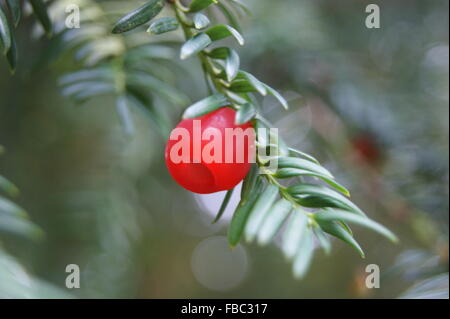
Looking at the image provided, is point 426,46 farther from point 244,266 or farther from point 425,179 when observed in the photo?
point 244,266

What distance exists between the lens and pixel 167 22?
61 centimetres

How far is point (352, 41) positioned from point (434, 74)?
32cm

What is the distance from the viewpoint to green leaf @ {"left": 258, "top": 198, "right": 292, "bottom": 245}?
48 cm

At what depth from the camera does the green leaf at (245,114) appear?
0.53m

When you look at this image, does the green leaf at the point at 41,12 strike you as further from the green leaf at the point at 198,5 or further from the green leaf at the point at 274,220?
the green leaf at the point at 274,220

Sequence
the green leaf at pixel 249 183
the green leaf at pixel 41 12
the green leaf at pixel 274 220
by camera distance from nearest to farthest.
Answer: the green leaf at pixel 274 220 < the green leaf at pixel 249 183 < the green leaf at pixel 41 12

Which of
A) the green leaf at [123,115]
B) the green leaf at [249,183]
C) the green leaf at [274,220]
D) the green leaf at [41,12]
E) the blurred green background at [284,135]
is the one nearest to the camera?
the green leaf at [274,220]

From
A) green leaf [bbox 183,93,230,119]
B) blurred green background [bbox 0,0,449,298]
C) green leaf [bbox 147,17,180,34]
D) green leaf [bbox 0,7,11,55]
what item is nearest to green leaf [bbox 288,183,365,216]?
green leaf [bbox 183,93,230,119]

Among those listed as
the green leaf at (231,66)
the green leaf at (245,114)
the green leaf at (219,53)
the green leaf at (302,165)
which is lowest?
the green leaf at (302,165)

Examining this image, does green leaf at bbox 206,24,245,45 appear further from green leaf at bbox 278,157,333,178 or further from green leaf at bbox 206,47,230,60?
green leaf at bbox 278,157,333,178

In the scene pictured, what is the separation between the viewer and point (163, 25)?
0.60m

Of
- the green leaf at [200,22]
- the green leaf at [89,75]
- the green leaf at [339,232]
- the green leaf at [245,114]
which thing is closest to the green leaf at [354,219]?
the green leaf at [339,232]

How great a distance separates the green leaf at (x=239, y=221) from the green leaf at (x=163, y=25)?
0.23 m
